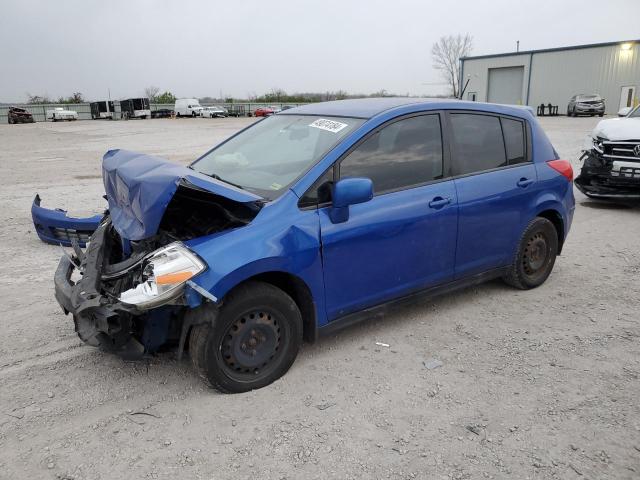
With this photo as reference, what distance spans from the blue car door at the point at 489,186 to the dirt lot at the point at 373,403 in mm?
545

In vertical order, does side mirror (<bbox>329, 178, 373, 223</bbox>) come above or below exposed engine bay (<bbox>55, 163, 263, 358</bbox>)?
above

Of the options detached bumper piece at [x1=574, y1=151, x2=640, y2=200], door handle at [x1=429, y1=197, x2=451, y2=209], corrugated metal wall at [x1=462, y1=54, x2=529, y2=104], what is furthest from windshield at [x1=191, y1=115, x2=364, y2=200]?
corrugated metal wall at [x1=462, y1=54, x2=529, y2=104]

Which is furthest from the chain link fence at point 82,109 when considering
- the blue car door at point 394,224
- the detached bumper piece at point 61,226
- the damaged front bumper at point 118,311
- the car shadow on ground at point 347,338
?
the damaged front bumper at point 118,311

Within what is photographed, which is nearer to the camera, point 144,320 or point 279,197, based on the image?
point 144,320

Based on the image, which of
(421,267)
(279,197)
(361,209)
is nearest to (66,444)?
(279,197)

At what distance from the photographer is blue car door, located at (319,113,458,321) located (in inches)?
134

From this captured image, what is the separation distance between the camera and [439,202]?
3.85 metres

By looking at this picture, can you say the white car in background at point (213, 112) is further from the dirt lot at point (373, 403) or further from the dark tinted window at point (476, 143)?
the dark tinted window at point (476, 143)

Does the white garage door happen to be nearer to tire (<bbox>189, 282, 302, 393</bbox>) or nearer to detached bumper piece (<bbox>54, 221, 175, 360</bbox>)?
tire (<bbox>189, 282, 302, 393</bbox>)

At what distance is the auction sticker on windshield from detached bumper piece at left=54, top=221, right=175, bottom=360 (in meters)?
1.69

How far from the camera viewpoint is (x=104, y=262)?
134 inches

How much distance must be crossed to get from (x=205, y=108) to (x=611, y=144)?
168 feet

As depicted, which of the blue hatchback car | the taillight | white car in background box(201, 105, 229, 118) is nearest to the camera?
the blue hatchback car

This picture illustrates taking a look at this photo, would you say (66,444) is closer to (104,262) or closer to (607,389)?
(104,262)
